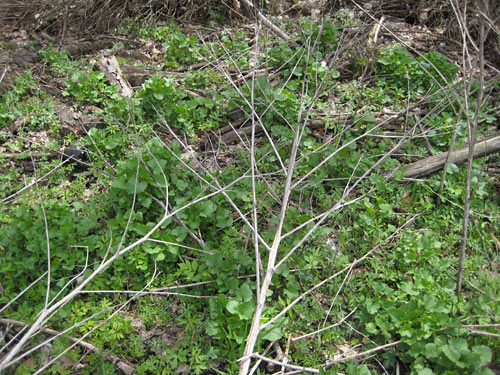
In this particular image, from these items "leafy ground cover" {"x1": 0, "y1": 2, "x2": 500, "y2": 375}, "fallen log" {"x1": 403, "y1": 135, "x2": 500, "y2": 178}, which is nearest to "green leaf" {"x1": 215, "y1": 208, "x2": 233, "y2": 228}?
"leafy ground cover" {"x1": 0, "y1": 2, "x2": 500, "y2": 375}

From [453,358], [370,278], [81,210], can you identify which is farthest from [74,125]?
[453,358]

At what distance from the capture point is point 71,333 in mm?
2562

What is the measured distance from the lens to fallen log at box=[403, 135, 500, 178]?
131 inches

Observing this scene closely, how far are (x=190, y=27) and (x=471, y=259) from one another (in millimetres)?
4265

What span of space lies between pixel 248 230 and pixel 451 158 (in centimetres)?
183

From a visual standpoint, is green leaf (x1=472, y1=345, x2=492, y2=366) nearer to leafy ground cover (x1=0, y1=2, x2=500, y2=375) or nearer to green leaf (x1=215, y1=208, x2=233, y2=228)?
leafy ground cover (x1=0, y1=2, x2=500, y2=375)

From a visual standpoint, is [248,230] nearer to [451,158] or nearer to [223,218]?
[223,218]

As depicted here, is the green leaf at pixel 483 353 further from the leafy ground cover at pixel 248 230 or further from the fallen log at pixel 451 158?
the fallen log at pixel 451 158

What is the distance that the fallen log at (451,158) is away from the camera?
10.9 feet

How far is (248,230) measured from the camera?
3.08 metres

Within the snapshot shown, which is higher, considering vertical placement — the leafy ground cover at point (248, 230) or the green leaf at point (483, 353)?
the leafy ground cover at point (248, 230)

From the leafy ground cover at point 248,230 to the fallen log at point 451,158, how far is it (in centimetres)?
7

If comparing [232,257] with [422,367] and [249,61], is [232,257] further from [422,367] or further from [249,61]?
[249,61]

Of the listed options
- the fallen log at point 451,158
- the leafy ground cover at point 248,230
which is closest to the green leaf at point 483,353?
the leafy ground cover at point 248,230
